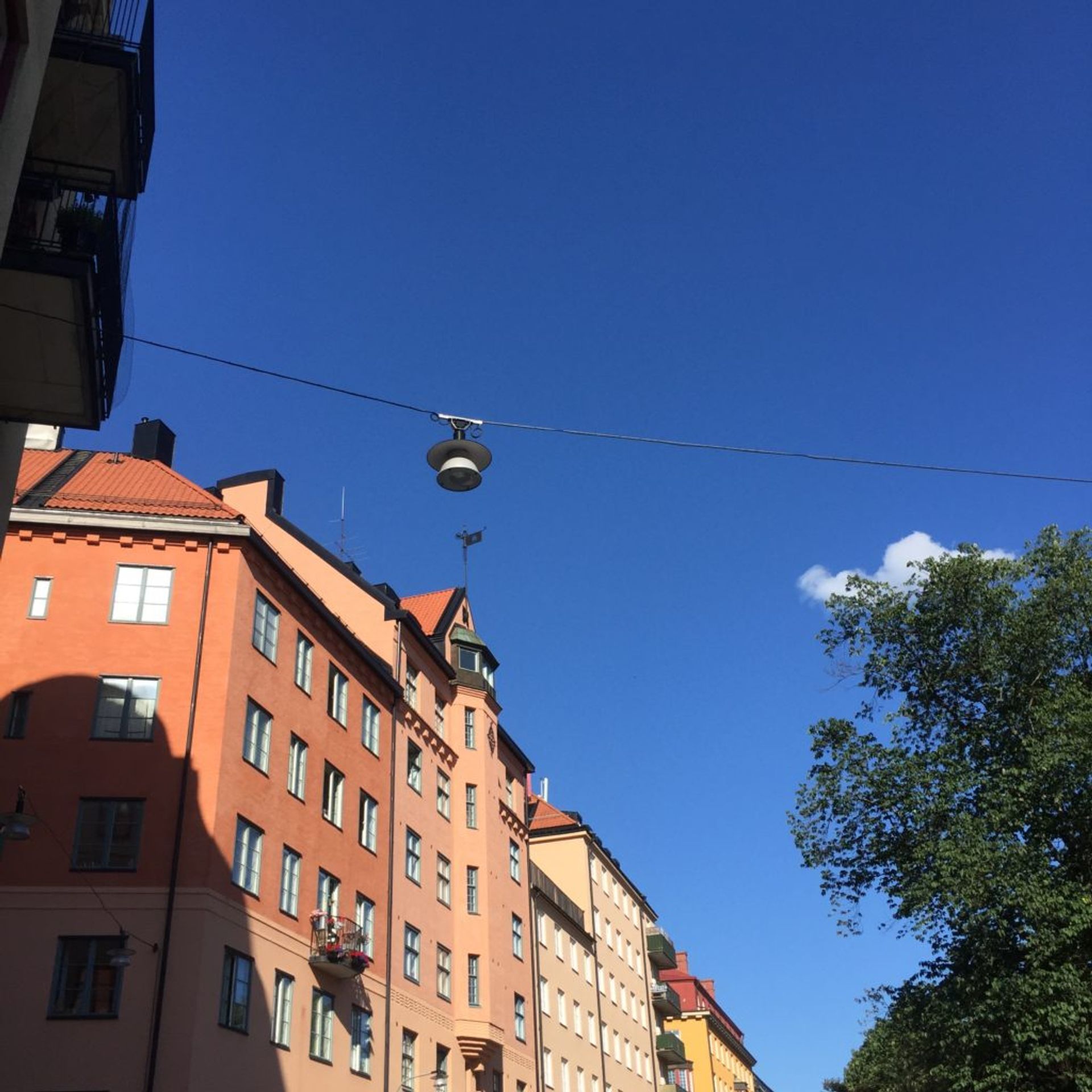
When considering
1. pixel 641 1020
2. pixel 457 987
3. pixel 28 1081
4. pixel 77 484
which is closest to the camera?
pixel 28 1081

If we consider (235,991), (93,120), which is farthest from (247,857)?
(93,120)

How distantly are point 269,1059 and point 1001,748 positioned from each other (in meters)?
19.9

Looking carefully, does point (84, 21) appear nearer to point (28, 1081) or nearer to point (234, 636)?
point (234, 636)

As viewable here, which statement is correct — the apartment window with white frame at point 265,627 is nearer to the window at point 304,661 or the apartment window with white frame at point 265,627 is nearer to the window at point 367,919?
the window at point 304,661

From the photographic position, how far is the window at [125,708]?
26.0 m

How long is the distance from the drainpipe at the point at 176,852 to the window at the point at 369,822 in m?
8.14

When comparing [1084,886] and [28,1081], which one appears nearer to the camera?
[28,1081]

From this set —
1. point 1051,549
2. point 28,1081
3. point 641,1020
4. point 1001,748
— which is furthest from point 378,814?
point 641,1020

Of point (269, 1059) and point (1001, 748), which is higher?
point (1001, 748)

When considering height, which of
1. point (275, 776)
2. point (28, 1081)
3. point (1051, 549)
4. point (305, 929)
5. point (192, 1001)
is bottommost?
point (28, 1081)

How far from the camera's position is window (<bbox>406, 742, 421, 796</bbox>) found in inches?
1473

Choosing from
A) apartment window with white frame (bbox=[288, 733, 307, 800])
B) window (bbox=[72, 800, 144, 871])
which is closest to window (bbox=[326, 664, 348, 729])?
apartment window with white frame (bbox=[288, 733, 307, 800])

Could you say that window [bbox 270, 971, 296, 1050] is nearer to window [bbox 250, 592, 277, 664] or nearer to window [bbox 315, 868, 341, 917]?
window [bbox 315, 868, 341, 917]

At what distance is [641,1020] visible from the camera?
63438 millimetres
